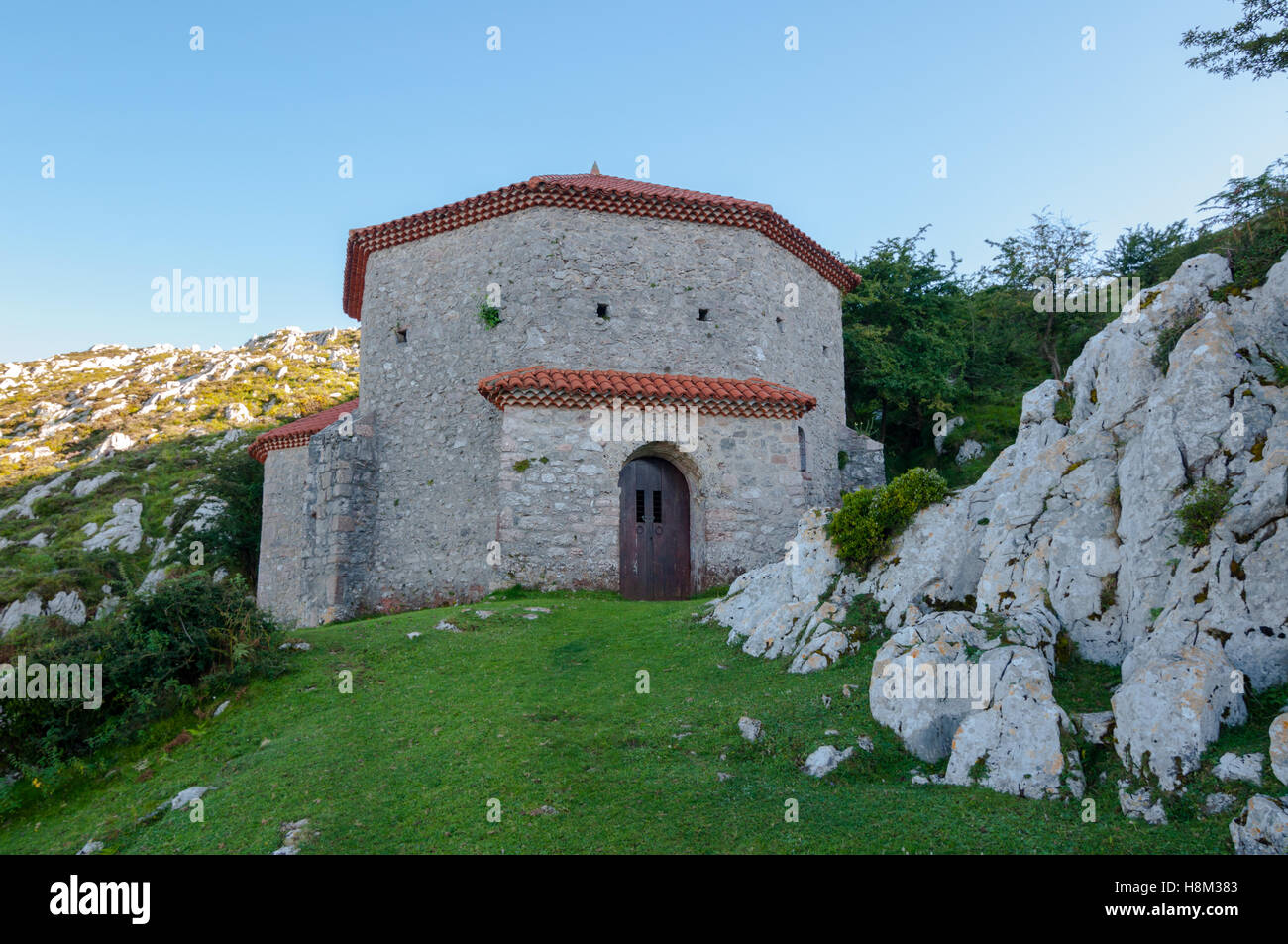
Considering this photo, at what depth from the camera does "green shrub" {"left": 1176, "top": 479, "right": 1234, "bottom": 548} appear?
764cm

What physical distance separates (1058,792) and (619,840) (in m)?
3.72

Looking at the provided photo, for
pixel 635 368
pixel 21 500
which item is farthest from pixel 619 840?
pixel 21 500

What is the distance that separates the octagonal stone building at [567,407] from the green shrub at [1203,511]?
10130 millimetres

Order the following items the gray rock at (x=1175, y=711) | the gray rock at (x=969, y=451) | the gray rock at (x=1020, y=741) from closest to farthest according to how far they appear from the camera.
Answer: the gray rock at (x=1175, y=711) → the gray rock at (x=1020, y=741) → the gray rock at (x=969, y=451)

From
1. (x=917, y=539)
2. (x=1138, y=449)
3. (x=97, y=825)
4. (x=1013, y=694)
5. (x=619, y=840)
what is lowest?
(x=97, y=825)

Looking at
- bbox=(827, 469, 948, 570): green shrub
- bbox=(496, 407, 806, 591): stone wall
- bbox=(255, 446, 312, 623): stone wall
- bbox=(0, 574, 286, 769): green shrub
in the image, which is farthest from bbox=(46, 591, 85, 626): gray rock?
bbox=(827, 469, 948, 570): green shrub

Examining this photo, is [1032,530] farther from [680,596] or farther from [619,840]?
[680,596]

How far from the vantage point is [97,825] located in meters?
8.46

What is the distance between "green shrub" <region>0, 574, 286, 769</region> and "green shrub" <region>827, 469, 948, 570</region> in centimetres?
863

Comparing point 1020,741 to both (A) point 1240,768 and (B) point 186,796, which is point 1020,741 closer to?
(A) point 1240,768

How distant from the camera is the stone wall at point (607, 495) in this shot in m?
16.3

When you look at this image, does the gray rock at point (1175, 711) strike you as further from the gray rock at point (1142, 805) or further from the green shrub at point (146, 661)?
the green shrub at point (146, 661)

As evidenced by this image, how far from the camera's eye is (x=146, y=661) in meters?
11.0

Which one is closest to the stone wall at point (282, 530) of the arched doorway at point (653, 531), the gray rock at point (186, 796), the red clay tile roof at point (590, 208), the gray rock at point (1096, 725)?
the red clay tile roof at point (590, 208)
